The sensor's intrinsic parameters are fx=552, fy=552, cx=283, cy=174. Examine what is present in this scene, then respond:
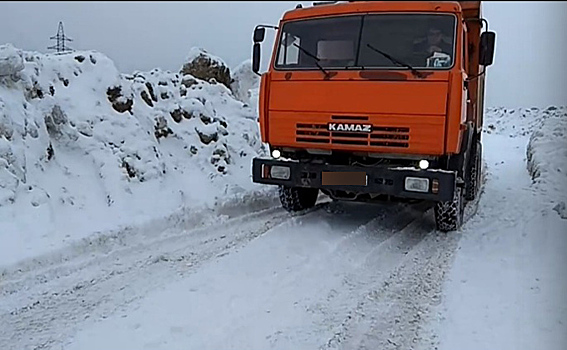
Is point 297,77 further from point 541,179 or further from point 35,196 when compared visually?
point 541,179

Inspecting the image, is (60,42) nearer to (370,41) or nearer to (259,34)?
(259,34)

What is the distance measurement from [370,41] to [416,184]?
1.61 metres

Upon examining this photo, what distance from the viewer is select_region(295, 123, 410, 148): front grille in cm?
547

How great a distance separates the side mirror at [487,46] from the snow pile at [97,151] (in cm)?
347

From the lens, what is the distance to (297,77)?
19.7 feet

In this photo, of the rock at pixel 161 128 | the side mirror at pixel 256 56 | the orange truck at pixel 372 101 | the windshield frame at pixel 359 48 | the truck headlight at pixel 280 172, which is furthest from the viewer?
the rock at pixel 161 128

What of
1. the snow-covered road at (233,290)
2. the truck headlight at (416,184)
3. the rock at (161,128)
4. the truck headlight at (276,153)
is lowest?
the snow-covered road at (233,290)

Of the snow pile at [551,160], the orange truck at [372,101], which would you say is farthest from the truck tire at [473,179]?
the orange truck at [372,101]

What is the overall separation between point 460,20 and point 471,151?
2.54m

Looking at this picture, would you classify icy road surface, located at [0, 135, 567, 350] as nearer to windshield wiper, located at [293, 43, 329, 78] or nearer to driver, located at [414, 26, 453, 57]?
windshield wiper, located at [293, 43, 329, 78]

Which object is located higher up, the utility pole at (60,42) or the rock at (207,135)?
the utility pole at (60,42)

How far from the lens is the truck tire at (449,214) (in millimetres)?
6051

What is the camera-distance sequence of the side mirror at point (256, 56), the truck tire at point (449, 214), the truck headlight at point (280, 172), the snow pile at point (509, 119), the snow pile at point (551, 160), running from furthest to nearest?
the snow pile at point (509, 119), the snow pile at point (551, 160), the side mirror at point (256, 56), the truck headlight at point (280, 172), the truck tire at point (449, 214)

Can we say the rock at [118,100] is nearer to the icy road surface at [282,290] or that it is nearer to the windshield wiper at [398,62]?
the icy road surface at [282,290]
